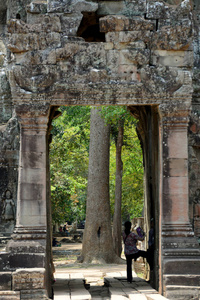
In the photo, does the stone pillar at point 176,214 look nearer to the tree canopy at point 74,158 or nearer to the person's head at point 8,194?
the person's head at point 8,194

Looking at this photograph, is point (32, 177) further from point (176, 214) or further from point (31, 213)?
point (176, 214)

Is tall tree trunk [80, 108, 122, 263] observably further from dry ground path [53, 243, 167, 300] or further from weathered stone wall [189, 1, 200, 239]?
weathered stone wall [189, 1, 200, 239]

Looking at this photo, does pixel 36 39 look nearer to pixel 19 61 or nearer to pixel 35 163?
pixel 19 61

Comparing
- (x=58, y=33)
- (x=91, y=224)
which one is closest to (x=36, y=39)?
(x=58, y=33)

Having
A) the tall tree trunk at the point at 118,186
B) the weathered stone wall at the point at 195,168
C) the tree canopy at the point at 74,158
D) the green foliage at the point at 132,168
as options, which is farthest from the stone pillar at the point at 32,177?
the green foliage at the point at 132,168

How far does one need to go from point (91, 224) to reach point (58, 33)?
390 inches

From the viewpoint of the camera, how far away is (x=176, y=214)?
909 centimetres

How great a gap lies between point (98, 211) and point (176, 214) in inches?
366

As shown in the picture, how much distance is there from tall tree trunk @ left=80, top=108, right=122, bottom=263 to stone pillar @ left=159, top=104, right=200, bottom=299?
902cm

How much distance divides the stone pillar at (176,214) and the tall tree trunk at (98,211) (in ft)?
29.6

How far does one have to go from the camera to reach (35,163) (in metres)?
9.23

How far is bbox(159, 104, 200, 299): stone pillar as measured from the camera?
8.80 m

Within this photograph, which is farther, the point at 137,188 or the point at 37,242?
the point at 137,188

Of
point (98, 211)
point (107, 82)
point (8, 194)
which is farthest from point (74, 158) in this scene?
point (107, 82)
